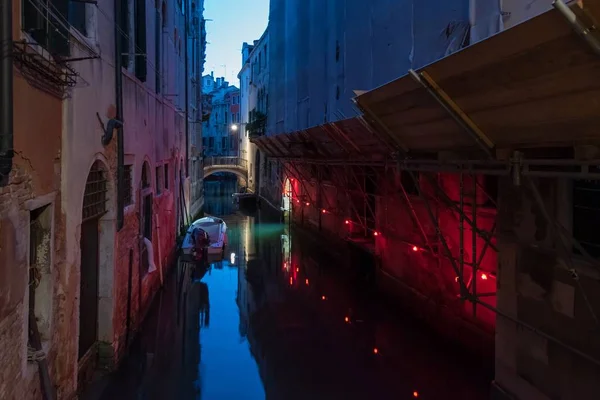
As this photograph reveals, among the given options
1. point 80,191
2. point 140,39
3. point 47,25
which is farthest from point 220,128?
Result: point 47,25

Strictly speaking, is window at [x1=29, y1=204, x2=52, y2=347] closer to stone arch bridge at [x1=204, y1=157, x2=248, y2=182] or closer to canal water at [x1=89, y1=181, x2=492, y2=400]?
canal water at [x1=89, y1=181, x2=492, y2=400]

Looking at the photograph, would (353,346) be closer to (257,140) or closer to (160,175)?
(160,175)

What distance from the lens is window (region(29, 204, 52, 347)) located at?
539cm

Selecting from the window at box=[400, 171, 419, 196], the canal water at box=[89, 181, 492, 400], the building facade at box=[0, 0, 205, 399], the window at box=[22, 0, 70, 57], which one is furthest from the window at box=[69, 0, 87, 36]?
the window at box=[400, 171, 419, 196]

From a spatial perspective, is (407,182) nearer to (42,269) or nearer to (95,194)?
(95,194)

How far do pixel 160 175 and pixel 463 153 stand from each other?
9.48m

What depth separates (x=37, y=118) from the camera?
4.95 meters

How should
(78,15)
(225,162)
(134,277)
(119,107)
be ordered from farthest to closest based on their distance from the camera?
(225,162)
(134,277)
(119,107)
(78,15)

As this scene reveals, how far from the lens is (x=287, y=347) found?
9.52m

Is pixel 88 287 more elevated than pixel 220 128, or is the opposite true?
pixel 220 128

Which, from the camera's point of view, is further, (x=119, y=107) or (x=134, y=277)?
(x=134, y=277)

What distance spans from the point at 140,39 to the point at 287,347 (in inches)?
278

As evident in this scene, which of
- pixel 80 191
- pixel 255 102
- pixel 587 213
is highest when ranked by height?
pixel 255 102

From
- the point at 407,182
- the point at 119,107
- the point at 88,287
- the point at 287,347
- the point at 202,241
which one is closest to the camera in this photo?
the point at 88,287
